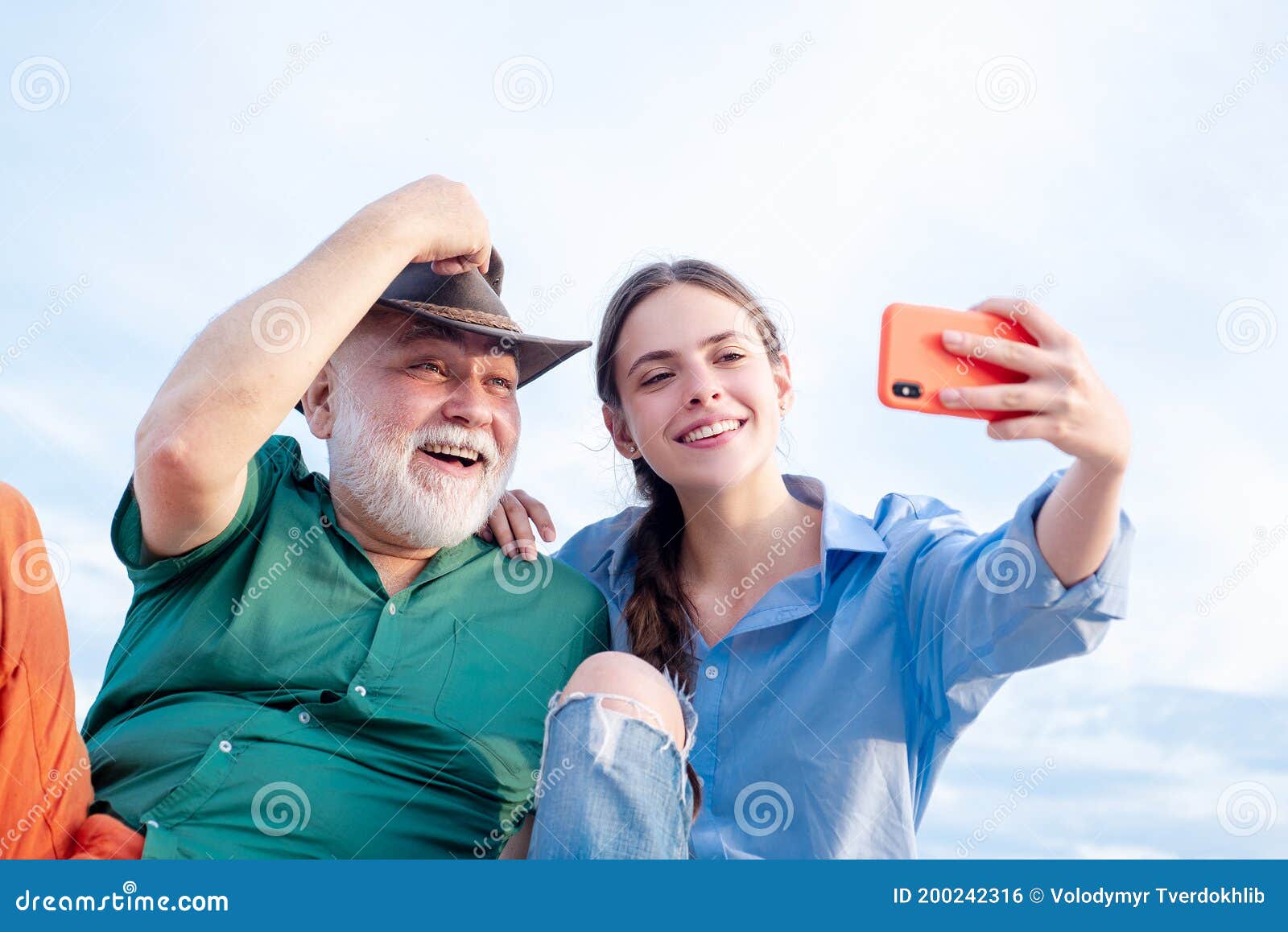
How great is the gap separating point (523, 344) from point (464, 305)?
0.30 metres

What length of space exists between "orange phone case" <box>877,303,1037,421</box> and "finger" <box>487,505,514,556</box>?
176 centimetres

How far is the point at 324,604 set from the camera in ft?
12.7

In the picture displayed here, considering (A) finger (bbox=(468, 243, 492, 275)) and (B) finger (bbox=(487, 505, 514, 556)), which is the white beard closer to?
(B) finger (bbox=(487, 505, 514, 556))

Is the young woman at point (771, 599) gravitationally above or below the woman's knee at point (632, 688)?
above

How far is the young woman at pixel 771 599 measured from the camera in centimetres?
274

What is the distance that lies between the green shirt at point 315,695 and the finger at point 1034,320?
1.91 m

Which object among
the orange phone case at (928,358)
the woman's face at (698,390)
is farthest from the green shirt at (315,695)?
the orange phone case at (928,358)

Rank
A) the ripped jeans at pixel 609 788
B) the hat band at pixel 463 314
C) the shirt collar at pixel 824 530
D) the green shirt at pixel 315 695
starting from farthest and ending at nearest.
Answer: the hat band at pixel 463 314 < the shirt collar at pixel 824 530 < the green shirt at pixel 315 695 < the ripped jeans at pixel 609 788

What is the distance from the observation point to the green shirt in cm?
339

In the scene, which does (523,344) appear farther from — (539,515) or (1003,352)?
(1003,352)

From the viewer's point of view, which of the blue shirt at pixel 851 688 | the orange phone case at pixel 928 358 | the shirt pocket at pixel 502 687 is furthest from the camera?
the shirt pocket at pixel 502 687

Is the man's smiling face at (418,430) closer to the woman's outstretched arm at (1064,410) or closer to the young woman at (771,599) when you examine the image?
the young woman at (771,599)

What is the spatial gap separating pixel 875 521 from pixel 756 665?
2.42 ft

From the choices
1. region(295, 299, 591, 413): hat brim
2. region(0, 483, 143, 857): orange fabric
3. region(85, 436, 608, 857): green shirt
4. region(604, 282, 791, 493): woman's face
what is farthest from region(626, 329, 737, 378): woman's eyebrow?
region(0, 483, 143, 857): orange fabric
